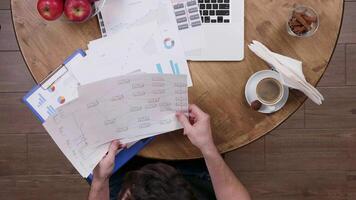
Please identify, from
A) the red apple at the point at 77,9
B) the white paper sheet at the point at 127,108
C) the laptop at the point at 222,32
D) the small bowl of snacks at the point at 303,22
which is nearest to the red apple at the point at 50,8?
the red apple at the point at 77,9

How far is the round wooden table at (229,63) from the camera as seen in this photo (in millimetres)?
1097

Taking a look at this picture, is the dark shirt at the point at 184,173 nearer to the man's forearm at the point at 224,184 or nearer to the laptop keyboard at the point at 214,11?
the man's forearm at the point at 224,184

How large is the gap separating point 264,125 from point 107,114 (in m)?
0.39

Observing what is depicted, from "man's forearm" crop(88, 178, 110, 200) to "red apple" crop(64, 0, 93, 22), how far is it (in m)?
0.41

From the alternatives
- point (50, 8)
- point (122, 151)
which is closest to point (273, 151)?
point (122, 151)

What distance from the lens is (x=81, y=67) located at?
3.58ft

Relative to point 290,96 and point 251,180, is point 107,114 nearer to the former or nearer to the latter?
point 290,96

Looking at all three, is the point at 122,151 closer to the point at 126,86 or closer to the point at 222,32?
the point at 126,86

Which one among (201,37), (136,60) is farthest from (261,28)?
(136,60)

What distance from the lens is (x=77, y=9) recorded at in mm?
1040

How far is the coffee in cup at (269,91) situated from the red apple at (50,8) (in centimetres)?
50

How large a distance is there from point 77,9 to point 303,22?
1.74 ft

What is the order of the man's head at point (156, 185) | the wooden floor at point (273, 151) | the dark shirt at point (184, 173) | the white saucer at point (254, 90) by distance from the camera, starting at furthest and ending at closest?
1. the wooden floor at point (273, 151)
2. the dark shirt at point (184, 173)
3. the white saucer at point (254, 90)
4. the man's head at point (156, 185)

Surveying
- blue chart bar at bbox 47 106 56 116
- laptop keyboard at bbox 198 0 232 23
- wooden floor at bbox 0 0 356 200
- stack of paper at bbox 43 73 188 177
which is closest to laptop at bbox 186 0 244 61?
laptop keyboard at bbox 198 0 232 23
